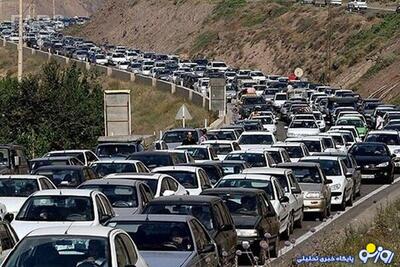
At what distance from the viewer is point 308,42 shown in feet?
382

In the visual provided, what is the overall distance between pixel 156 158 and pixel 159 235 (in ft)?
52.6

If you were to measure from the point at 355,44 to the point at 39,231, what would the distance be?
98085 millimetres

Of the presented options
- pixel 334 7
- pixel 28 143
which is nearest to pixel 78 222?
pixel 28 143

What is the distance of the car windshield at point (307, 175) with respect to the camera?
3011cm

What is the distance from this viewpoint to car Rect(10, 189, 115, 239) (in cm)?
1944

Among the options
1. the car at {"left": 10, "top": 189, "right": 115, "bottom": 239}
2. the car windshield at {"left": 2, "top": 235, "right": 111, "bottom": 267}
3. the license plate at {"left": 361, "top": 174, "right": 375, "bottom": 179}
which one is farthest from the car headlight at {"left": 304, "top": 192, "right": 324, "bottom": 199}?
the car windshield at {"left": 2, "top": 235, "right": 111, "bottom": 267}

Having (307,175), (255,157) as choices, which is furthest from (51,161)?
(307,175)

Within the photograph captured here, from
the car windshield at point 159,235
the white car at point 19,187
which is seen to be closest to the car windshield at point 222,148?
the white car at point 19,187

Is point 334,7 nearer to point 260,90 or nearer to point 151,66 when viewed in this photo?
Answer: point 151,66

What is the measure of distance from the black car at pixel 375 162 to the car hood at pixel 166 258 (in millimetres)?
24453

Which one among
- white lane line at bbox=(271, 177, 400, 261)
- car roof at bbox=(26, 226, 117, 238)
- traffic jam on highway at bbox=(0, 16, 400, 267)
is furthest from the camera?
white lane line at bbox=(271, 177, 400, 261)

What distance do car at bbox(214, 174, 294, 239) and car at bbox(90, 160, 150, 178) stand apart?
401 cm

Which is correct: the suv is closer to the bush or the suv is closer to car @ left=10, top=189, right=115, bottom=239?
car @ left=10, top=189, right=115, bottom=239

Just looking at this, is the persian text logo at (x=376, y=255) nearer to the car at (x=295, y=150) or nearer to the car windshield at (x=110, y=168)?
the car windshield at (x=110, y=168)
